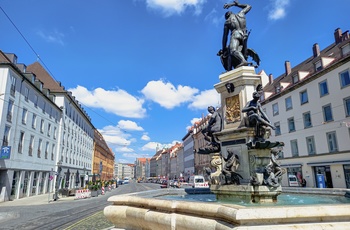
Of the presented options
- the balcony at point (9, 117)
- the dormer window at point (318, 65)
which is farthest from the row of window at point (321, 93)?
the balcony at point (9, 117)

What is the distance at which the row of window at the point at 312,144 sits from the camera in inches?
1064

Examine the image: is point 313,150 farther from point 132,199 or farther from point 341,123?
point 132,199

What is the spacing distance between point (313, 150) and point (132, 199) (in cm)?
3050

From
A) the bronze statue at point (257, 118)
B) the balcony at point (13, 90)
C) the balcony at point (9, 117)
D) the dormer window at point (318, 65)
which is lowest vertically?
the bronze statue at point (257, 118)

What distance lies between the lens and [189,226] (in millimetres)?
3820

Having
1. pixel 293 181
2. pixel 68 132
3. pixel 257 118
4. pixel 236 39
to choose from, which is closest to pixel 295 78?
pixel 293 181

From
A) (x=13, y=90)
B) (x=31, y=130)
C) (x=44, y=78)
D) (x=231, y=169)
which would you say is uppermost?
(x=44, y=78)

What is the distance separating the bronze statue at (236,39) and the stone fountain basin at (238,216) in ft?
16.6

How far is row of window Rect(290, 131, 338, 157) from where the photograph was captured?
27031mm

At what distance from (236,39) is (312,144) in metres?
27.8

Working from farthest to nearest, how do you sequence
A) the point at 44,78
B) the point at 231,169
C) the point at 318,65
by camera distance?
the point at 44,78 → the point at 318,65 → the point at 231,169

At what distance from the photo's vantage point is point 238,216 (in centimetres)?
318

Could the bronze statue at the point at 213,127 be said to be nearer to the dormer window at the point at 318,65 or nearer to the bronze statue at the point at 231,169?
the bronze statue at the point at 231,169

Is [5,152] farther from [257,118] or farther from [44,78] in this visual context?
[257,118]
